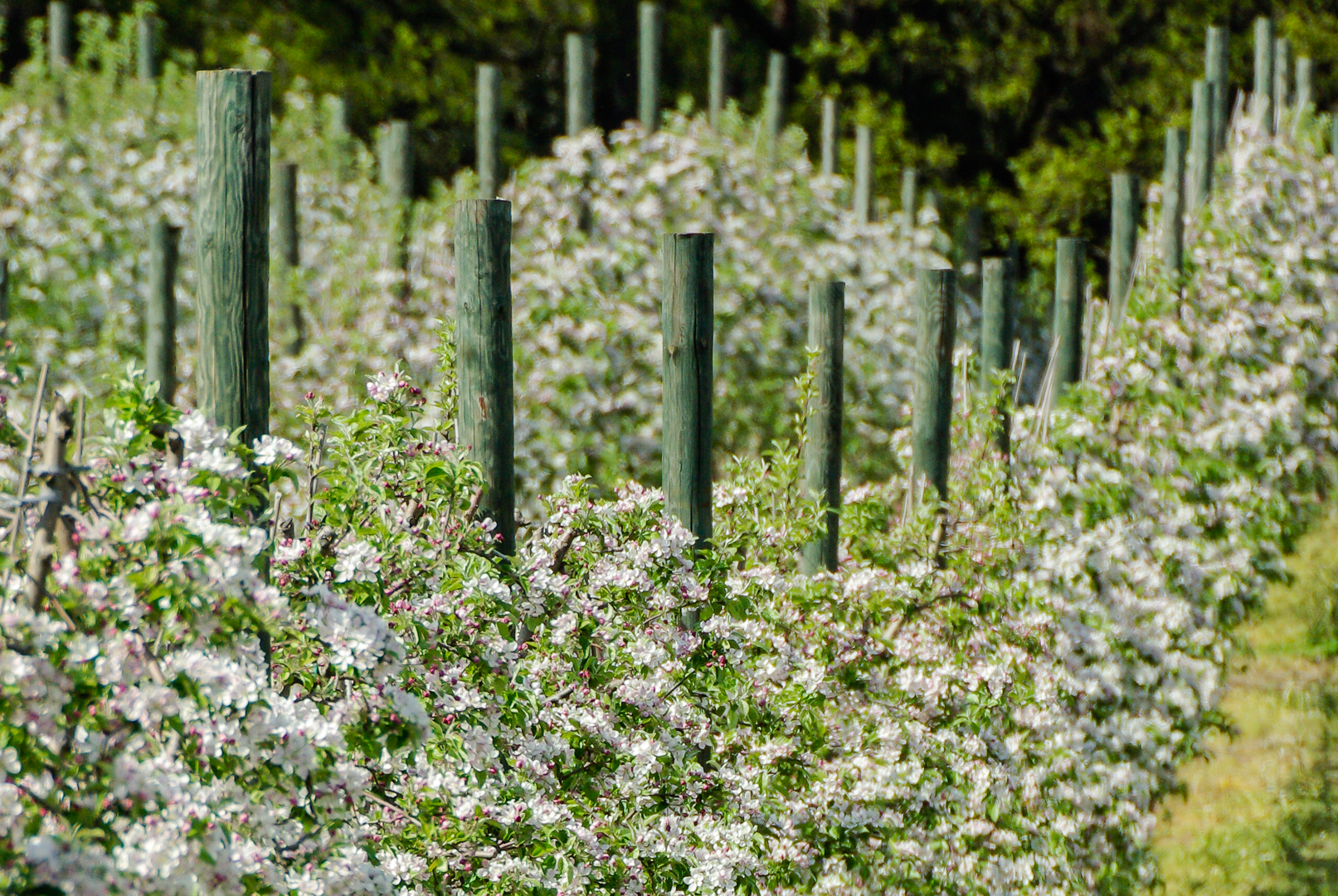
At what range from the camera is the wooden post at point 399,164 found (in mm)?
6086

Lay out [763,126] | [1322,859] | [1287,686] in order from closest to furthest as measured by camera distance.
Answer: [1322,859] < [1287,686] < [763,126]

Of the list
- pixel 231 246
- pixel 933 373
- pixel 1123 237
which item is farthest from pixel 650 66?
pixel 231 246

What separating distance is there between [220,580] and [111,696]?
0.61 ft

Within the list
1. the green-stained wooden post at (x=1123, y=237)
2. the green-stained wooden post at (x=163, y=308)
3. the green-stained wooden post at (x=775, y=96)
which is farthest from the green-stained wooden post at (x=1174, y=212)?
the green-stained wooden post at (x=163, y=308)

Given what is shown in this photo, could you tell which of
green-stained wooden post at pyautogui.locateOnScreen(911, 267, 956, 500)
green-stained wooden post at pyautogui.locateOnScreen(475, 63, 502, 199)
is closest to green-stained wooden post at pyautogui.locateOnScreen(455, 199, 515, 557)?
green-stained wooden post at pyautogui.locateOnScreen(911, 267, 956, 500)

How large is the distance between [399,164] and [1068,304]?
2.91 metres

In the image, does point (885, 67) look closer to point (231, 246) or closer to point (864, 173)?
point (864, 173)

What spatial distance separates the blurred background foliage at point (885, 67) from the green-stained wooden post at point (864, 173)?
306 cm

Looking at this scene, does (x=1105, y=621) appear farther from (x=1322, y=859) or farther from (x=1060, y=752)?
(x=1322, y=859)

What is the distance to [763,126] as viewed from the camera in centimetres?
777

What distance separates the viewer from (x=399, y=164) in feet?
20.3

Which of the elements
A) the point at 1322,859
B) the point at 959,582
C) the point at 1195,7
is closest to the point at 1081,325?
the point at 959,582

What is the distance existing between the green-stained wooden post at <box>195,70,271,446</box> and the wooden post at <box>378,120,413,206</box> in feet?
12.1

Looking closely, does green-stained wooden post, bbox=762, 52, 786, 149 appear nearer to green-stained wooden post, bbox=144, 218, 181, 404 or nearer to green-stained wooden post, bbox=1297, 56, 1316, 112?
green-stained wooden post, bbox=1297, 56, 1316, 112
